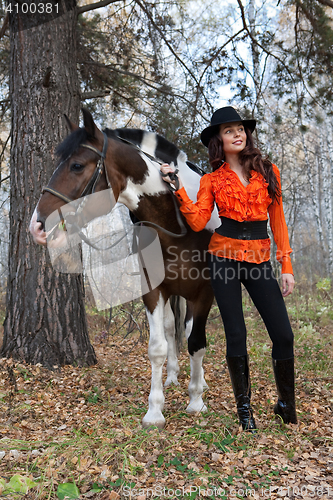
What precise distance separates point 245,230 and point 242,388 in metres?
1.08

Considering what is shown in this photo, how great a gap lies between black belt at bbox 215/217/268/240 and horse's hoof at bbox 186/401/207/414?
4.87 feet

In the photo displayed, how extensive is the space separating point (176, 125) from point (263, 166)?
2.73 metres

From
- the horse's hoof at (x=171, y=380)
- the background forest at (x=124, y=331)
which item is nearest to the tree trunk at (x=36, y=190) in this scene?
the background forest at (x=124, y=331)

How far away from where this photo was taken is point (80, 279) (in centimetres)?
414

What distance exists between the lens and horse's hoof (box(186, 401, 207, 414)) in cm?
303

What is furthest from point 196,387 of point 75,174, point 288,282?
point 75,174

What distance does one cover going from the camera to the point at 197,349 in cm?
310

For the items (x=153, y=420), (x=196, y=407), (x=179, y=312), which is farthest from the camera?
(x=179, y=312)

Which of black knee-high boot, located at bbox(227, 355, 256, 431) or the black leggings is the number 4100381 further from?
black knee-high boot, located at bbox(227, 355, 256, 431)

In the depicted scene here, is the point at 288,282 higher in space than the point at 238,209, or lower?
lower

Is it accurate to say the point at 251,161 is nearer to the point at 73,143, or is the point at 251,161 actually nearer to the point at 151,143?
the point at 151,143

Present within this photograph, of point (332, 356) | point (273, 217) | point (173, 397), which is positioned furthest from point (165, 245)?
point (332, 356)

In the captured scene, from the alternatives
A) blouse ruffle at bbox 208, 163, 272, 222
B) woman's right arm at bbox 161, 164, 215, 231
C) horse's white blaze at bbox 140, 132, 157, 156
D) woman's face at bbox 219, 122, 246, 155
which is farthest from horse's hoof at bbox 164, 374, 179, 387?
woman's face at bbox 219, 122, 246, 155

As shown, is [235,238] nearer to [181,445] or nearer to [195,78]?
[181,445]
